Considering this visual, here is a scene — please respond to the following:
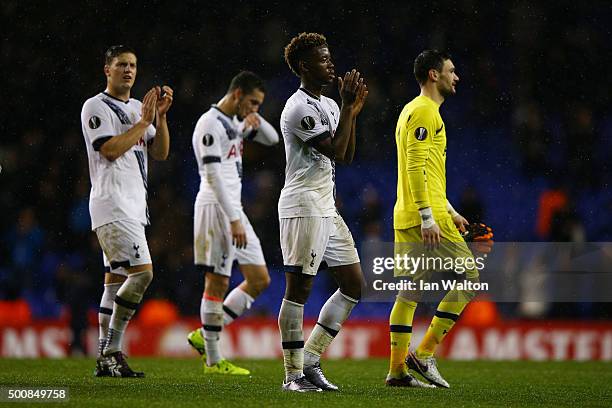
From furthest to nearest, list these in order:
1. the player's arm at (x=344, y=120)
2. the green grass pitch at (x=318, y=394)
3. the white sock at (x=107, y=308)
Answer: the white sock at (x=107, y=308), the player's arm at (x=344, y=120), the green grass pitch at (x=318, y=394)

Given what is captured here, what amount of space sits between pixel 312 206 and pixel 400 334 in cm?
112

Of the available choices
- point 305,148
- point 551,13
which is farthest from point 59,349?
point 551,13

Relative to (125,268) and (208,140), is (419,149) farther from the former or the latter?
(125,268)

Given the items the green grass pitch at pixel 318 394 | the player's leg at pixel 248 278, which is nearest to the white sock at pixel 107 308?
the green grass pitch at pixel 318 394

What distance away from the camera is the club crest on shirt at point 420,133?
6.58 metres

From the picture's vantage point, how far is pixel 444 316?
6.67m

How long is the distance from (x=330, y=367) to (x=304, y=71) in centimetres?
370

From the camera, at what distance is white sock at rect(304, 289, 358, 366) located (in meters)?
6.25

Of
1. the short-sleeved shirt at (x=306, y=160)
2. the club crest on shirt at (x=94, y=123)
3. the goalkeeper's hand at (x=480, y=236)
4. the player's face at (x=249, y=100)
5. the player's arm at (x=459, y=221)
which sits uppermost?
the player's face at (x=249, y=100)

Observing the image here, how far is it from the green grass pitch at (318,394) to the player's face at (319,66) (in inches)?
76.4

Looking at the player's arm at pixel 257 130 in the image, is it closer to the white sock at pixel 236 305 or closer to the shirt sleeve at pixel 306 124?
the white sock at pixel 236 305

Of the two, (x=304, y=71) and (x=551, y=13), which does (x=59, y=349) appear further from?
(x=551, y=13)

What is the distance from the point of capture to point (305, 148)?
618cm

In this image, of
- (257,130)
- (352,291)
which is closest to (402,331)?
(352,291)
